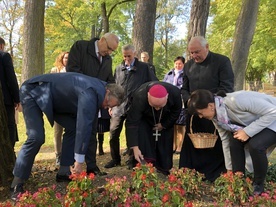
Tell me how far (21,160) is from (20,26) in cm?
2856

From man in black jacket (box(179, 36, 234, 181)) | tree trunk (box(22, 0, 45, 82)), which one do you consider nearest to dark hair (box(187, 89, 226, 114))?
man in black jacket (box(179, 36, 234, 181))

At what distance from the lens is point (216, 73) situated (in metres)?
4.39

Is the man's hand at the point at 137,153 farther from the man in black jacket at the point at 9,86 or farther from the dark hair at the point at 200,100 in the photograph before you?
the man in black jacket at the point at 9,86

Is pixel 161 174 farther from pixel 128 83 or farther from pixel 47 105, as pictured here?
pixel 47 105

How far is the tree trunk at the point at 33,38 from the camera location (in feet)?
32.6

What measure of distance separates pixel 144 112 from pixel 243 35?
25.3 feet

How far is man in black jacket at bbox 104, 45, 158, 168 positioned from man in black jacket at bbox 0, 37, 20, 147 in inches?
53.7

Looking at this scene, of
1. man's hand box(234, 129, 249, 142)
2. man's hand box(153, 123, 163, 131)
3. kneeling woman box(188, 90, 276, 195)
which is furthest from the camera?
man's hand box(153, 123, 163, 131)

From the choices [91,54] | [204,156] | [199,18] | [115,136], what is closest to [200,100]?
[204,156]

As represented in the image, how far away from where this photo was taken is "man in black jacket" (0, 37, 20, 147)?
164 inches

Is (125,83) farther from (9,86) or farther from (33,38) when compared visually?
(33,38)

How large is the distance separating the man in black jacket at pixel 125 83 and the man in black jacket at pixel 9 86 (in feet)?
4.48

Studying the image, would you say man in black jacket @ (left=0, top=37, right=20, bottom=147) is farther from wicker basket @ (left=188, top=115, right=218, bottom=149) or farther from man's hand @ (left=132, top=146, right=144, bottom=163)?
wicker basket @ (left=188, top=115, right=218, bottom=149)

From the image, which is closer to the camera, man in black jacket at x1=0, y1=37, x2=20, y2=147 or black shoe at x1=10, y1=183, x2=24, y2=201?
black shoe at x1=10, y1=183, x2=24, y2=201
